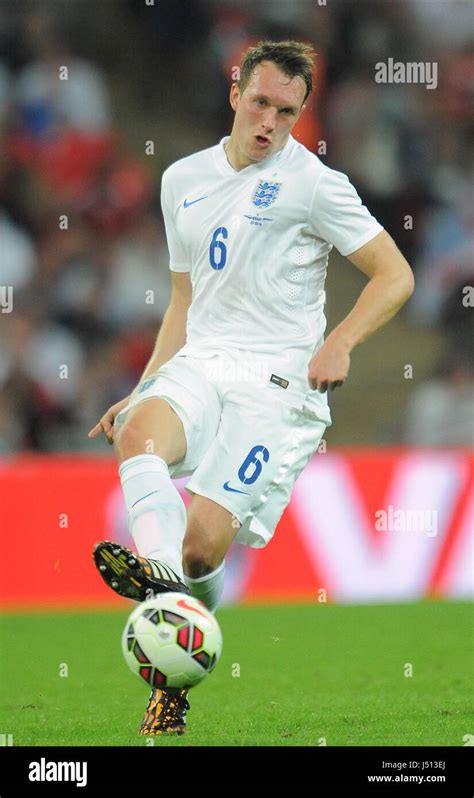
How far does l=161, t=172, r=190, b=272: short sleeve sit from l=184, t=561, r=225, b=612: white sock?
1.15 meters

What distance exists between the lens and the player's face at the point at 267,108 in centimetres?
461

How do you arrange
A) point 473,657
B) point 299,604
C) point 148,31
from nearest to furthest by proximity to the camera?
point 473,657
point 299,604
point 148,31

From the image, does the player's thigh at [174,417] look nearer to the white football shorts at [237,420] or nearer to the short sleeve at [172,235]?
the white football shorts at [237,420]

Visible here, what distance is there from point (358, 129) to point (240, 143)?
7648mm

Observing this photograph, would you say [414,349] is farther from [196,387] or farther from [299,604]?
[196,387]

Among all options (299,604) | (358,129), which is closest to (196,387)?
(299,604)

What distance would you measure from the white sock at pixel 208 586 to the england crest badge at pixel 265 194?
1.27m

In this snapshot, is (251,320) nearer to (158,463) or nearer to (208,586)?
(158,463)

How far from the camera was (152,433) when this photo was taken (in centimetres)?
436

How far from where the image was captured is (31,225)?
37.8 ft

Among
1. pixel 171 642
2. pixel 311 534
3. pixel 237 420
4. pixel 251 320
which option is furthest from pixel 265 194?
pixel 311 534

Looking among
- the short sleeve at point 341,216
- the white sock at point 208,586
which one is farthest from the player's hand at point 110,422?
the short sleeve at point 341,216

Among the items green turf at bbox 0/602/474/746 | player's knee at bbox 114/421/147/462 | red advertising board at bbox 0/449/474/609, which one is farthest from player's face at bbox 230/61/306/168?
red advertising board at bbox 0/449/474/609

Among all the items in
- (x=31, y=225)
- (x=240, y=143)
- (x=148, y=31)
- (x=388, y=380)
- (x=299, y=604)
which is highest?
(x=148, y=31)
